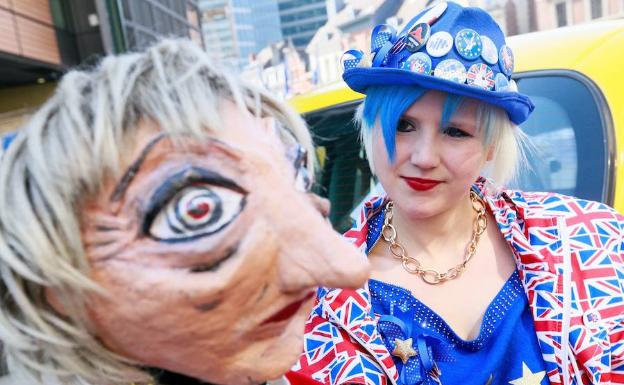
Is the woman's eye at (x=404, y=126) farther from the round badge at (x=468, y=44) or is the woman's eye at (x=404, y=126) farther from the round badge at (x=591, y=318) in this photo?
the round badge at (x=591, y=318)

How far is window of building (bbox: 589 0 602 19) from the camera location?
46.9 ft

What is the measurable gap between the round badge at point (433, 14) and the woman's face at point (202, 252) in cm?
84

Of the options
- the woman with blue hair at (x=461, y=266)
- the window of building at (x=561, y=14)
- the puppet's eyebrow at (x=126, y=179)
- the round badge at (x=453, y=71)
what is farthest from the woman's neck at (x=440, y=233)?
the window of building at (x=561, y=14)

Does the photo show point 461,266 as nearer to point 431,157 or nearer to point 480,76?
point 431,157

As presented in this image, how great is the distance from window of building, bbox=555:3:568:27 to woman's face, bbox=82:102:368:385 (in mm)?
16630

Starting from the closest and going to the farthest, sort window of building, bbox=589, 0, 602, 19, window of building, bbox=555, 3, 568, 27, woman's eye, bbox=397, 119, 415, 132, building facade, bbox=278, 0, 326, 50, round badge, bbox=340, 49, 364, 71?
woman's eye, bbox=397, 119, 415, 132 → round badge, bbox=340, 49, 364, 71 → window of building, bbox=589, 0, 602, 19 → window of building, bbox=555, 3, 568, 27 → building facade, bbox=278, 0, 326, 50

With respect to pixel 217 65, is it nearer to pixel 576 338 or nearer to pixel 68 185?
pixel 68 185

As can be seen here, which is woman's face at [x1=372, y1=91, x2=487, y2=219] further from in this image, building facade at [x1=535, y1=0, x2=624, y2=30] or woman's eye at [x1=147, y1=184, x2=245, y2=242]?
building facade at [x1=535, y1=0, x2=624, y2=30]

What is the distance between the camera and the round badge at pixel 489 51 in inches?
A: 50.4

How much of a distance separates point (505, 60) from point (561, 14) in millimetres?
16152

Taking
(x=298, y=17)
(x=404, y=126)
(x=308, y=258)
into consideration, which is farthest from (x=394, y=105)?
(x=298, y=17)

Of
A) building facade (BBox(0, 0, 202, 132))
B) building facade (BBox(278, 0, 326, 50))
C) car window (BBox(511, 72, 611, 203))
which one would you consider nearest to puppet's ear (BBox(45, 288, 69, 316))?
car window (BBox(511, 72, 611, 203))

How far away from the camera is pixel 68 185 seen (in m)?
0.62

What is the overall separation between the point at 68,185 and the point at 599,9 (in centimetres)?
1662
